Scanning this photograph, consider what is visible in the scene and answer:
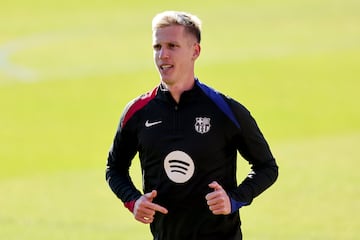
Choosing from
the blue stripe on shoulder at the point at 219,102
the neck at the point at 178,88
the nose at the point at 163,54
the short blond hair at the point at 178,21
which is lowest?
the blue stripe on shoulder at the point at 219,102

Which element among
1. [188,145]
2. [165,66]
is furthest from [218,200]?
[165,66]

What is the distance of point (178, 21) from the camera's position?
5727 mm

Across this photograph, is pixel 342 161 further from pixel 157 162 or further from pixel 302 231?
pixel 157 162

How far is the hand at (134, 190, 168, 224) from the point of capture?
18.2 feet

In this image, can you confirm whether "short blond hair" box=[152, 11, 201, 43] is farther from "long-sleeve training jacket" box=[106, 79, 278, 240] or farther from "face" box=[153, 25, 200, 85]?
"long-sleeve training jacket" box=[106, 79, 278, 240]

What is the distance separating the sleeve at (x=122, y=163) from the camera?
587cm

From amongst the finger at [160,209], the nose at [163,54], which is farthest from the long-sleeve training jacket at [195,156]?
the nose at [163,54]

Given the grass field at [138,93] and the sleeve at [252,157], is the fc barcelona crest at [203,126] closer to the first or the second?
the sleeve at [252,157]

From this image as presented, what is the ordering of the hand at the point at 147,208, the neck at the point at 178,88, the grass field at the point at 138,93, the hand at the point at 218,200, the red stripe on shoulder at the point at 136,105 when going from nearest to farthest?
1. the hand at the point at 218,200
2. the hand at the point at 147,208
3. the neck at the point at 178,88
4. the red stripe on shoulder at the point at 136,105
5. the grass field at the point at 138,93

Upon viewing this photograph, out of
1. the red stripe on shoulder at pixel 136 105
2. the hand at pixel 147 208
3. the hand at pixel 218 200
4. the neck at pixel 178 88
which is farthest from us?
the red stripe on shoulder at pixel 136 105

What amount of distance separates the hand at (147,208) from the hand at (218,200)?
0.89ft

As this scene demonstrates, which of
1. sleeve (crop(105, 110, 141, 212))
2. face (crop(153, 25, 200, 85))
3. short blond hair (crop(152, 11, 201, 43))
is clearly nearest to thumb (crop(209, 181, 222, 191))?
sleeve (crop(105, 110, 141, 212))

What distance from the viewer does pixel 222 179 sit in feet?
19.0

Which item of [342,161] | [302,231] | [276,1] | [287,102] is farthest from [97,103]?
[276,1]
